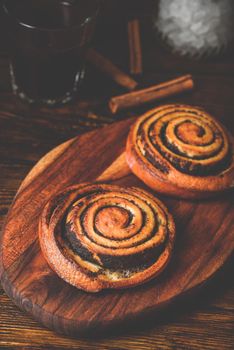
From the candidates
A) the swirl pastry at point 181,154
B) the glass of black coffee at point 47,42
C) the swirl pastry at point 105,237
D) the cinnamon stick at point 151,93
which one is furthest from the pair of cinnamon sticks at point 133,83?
the swirl pastry at point 105,237

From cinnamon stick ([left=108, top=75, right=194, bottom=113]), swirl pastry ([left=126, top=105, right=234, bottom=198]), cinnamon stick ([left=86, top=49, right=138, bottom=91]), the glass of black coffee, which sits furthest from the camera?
cinnamon stick ([left=86, top=49, right=138, bottom=91])

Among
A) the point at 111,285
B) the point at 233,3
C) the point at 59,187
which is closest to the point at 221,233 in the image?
the point at 111,285

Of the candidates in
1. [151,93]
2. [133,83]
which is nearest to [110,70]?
[133,83]

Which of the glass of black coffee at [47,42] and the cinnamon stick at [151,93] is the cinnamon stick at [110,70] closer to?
the cinnamon stick at [151,93]

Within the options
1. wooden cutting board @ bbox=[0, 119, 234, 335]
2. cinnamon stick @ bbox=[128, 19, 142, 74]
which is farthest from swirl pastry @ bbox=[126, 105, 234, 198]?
cinnamon stick @ bbox=[128, 19, 142, 74]

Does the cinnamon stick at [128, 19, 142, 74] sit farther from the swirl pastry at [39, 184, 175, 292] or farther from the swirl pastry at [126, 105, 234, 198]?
the swirl pastry at [39, 184, 175, 292]

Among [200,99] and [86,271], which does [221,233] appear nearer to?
[86,271]
